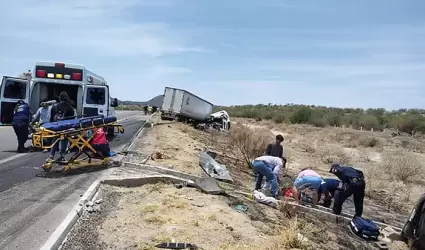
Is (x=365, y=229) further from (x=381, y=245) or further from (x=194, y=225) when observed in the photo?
(x=194, y=225)

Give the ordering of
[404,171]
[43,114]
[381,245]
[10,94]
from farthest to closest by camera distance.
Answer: [404,171] → [10,94] → [43,114] → [381,245]

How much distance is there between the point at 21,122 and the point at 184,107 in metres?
22.2

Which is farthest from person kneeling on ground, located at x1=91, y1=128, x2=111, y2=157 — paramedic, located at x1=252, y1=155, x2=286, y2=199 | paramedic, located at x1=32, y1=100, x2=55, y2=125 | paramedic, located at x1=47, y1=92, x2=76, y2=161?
paramedic, located at x1=252, y1=155, x2=286, y2=199

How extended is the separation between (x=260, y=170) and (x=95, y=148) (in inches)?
163

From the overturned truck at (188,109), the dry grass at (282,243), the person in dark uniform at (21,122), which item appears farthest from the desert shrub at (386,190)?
the overturned truck at (188,109)

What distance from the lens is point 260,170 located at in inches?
443

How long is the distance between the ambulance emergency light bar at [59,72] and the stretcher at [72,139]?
16.5ft

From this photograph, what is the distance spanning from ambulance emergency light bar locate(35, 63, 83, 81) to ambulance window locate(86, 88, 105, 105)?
25.3 inches

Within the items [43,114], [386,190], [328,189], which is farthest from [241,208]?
[386,190]

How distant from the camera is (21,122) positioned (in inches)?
555

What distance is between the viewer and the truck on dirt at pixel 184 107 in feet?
118

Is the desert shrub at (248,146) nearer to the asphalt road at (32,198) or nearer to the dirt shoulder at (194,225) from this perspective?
the dirt shoulder at (194,225)

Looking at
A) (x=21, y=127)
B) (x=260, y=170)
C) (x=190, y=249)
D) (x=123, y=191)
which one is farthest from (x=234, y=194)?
(x=21, y=127)

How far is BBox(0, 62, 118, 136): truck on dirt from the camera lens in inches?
615
